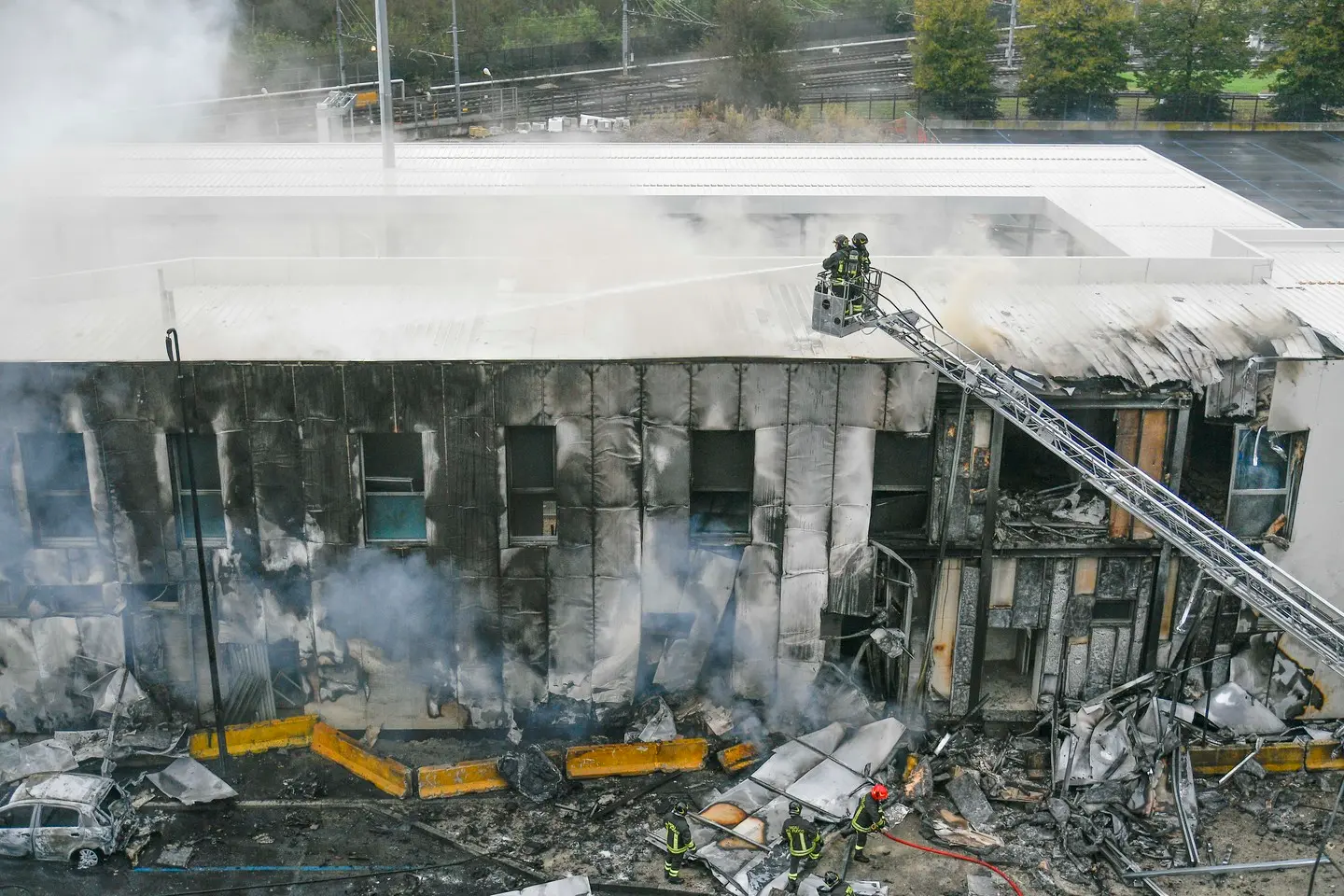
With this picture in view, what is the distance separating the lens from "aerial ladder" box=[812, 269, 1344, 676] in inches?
477

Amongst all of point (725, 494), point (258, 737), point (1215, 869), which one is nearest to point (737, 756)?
point (725, 494)

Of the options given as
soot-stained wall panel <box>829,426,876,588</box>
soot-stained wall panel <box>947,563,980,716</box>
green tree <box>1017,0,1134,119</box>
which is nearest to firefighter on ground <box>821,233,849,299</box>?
soot-stained wall panel <box>829,426,876,588</box>

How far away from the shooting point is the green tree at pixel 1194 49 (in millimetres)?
42875

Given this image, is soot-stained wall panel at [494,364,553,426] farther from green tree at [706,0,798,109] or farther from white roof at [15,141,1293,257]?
green tree at [706,0,798,109]

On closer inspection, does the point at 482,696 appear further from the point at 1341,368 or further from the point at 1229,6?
the point at 1229,6

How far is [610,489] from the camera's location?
49.5 ft

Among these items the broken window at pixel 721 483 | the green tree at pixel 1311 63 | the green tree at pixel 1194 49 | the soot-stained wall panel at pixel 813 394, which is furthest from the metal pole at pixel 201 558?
the green tree at pixel 1311 63

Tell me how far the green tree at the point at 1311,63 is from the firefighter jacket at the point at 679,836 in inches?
1455

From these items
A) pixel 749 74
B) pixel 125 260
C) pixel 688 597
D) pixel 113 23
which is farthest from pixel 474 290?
pixel 749 74

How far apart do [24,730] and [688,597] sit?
8278 millimetres

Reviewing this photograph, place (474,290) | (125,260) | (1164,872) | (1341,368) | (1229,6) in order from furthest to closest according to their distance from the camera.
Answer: (1229,6), (125,260), (474,290), (1341,368), (1164,872)

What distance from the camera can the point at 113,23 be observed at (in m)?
20.1

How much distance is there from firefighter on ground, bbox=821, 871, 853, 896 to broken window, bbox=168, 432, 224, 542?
796cm

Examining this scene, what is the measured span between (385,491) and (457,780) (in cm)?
346
